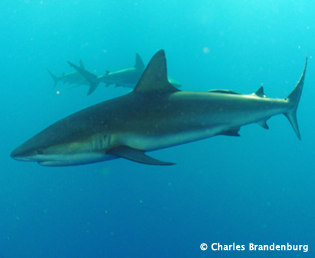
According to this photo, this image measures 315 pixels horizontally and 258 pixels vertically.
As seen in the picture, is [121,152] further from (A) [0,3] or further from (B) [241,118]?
(A) [0,3]

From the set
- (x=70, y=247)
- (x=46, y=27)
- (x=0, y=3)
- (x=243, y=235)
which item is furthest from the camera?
(x=46, y=27)

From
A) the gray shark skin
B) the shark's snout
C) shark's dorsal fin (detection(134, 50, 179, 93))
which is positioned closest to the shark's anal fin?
the gray shark skin

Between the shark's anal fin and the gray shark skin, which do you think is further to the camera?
the gray shark skin

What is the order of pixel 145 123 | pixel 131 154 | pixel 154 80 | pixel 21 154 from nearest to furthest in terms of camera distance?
pixel 21 154
pixel 131 154
pixel 145 123
pixel 154 80

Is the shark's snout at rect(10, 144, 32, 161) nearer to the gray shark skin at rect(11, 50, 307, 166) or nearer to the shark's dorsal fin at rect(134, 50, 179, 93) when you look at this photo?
the gray shark skin at rect(11, 50, 307, 166)

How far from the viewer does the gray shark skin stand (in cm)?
292

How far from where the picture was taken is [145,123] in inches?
133

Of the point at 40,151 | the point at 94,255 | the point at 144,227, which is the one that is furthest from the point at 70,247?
the point at 40,151

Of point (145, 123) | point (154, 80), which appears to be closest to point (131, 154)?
point (145, 123)

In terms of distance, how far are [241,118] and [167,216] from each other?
9.51 meters

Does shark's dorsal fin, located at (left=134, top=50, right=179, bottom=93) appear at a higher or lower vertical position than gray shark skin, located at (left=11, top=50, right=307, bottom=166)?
higher

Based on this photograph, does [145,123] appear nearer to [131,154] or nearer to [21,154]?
[131,154]

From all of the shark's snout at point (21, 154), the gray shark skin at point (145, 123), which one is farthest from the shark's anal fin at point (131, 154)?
the shark's snout at point (21, 154)

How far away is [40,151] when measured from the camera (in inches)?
108
